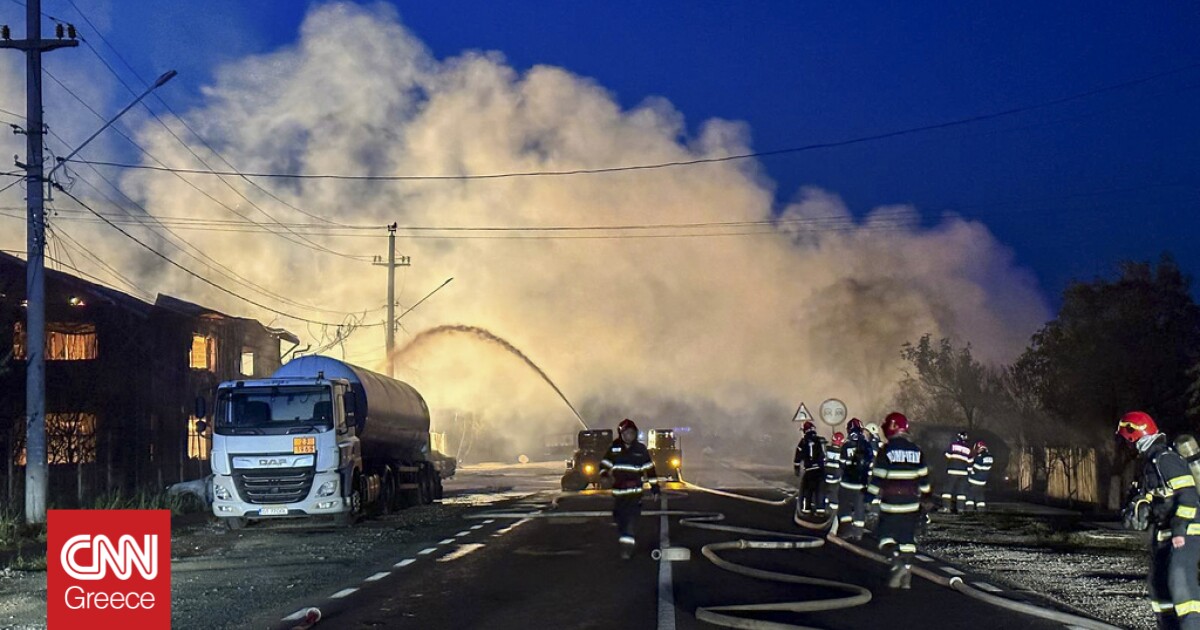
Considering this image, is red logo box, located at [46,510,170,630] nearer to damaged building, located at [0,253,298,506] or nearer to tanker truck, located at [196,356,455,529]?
tanker truck, located at [196,356,455,529]

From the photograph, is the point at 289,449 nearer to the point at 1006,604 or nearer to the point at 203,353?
the point at 1006,604

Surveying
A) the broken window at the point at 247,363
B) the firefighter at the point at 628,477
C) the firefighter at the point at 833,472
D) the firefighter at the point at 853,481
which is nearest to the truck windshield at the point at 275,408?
the firefighter at the point at 628,477

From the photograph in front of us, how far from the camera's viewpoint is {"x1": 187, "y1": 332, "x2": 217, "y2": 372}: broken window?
44375mm

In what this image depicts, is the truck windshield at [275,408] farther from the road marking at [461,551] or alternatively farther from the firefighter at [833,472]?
the firefighter at [833,472]

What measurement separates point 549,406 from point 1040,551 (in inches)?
2877

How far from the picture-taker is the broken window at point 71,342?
38656mm

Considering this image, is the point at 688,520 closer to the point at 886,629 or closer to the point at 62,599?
the point at 886,629

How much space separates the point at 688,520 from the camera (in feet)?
74.0

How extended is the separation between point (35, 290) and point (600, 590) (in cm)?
1455

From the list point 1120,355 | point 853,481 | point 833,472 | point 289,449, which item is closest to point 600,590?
point 853,481

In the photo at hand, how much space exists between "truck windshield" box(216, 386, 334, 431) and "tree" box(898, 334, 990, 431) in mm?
26693

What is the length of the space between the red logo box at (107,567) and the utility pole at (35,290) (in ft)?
56.4

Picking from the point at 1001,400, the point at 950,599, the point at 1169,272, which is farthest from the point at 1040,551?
the point at 1001,400

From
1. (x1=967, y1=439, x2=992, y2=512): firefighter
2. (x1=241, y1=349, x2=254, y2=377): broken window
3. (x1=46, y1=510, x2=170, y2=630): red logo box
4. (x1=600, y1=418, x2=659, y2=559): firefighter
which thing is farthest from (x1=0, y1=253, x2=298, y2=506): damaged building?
(x1=46, y1=510, x2=170, y2=630): red logo box
